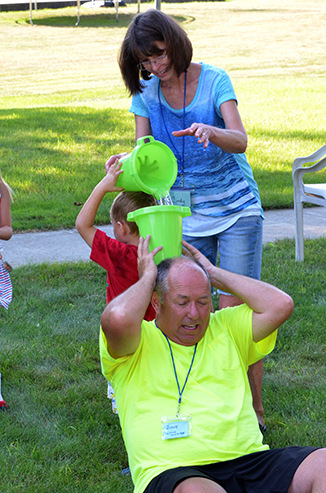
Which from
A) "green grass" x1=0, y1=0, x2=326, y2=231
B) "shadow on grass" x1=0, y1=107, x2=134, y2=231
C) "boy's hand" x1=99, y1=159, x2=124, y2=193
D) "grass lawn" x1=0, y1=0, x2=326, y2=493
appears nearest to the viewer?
"boy's hand" x1=99, y1=159, x2=124, y2=193

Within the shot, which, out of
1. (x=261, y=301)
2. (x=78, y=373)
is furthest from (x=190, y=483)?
(x=78, y=373)

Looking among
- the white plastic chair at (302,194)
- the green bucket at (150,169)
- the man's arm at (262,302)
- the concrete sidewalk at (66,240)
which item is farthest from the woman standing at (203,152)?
the concrete sidewalk at (66,240)

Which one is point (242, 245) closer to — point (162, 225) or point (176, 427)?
point (162, 225)

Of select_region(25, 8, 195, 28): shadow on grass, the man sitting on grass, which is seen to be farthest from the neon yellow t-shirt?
select_region(25, 8, 195, 28): shadow on grass

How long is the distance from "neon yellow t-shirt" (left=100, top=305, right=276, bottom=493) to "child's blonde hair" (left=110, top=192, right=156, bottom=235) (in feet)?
2.06

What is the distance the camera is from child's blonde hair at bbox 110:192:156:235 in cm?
292

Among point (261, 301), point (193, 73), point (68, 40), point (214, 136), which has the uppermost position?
point (193, 73)

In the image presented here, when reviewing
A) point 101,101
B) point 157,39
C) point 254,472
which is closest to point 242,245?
point 157,39

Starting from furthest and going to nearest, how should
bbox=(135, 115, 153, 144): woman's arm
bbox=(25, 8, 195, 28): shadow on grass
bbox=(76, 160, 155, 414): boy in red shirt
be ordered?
bbox=(25, 8, 195, 28): shadow on grass < bbox=(135, 115, 153, 144): woman's arm < bbox=(76, 160, 155, 414): boy in red shirt

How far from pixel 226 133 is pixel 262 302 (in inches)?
32.5

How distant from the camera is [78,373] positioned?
3756 millimetres

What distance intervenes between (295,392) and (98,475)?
4.29 feet

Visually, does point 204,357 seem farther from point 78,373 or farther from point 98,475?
point 78,373

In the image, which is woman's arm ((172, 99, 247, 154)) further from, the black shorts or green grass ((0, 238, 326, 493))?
green grass ((0, 238, 326, 493))
